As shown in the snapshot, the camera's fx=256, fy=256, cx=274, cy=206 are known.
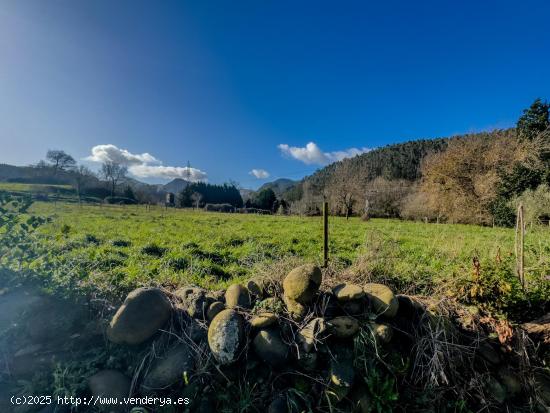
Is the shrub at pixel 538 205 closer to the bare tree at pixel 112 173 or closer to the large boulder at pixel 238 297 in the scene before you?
the large boulder at pixel 238 297

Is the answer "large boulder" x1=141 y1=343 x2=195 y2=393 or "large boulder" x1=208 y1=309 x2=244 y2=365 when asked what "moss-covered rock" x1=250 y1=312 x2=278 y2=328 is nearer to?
"large boulder" x1=208 y1=309 x2=244 y2=365

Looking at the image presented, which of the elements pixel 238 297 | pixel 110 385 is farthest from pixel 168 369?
pixel 238 297

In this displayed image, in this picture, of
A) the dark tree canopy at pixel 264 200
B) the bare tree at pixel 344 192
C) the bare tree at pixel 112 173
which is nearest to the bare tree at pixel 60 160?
the bare tree at pixel 112 173

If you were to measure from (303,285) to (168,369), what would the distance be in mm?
1592

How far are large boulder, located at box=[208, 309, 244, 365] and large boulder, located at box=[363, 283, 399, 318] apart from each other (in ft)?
4.84

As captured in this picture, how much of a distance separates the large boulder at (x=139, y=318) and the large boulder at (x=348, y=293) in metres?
2.00

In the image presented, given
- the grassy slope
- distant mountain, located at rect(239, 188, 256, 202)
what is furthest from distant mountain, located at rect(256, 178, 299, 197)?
the grassy slope

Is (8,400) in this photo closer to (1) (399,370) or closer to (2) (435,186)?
(1) (399,370)

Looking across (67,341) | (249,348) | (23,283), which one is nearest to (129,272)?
(23,283)

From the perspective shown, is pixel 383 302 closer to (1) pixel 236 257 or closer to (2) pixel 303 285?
(2) pixel 303 285

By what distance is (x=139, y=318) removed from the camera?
2803 millimetres

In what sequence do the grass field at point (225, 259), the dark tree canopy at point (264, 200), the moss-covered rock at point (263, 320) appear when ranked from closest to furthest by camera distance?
the moss-covered rock at point (263, 320) < the grass field at point (225, 259) < the dark tree canopy at point (264, 200)

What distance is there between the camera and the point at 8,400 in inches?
96.7

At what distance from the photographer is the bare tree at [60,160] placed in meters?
56.4
